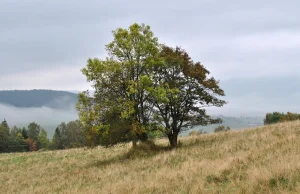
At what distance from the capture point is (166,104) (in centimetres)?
2409

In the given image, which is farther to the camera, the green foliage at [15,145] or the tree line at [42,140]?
the green foliage at [15,145]

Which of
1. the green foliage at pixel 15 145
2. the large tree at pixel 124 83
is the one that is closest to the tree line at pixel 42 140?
the green foliage at pixel 15 145

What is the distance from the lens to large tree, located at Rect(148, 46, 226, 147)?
2372cm

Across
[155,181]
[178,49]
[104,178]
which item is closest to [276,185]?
[155,181]

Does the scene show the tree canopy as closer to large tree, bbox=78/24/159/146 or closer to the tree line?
large tree, bbox=78/24/159/146

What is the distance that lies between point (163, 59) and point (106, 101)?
5508mm

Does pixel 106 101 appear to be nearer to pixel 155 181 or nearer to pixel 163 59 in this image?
pixel 163 59

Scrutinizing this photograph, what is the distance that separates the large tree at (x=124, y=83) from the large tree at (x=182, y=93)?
1.12 meters

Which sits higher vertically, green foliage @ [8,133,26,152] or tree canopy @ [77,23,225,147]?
tree canopy @ [77,23,225,147]

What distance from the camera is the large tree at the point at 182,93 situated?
23.7m

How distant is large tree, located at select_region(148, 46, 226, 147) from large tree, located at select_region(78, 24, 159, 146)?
112cm

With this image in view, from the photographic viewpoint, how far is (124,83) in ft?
78.0

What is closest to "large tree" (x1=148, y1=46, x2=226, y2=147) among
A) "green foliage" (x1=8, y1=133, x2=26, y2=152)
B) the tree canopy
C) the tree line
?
the tree canopy

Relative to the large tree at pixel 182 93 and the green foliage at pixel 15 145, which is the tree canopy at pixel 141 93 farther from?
the green foliage at pixel 15 145
